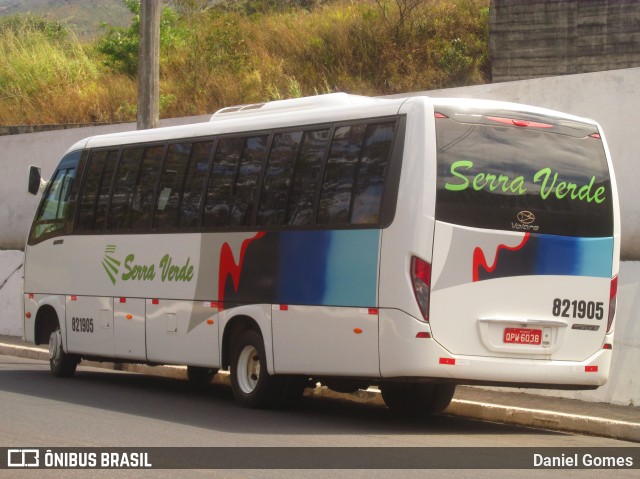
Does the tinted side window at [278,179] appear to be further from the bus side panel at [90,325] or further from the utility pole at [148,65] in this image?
the utility pole at [148,65]

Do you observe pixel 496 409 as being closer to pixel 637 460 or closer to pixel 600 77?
pixel 637 460

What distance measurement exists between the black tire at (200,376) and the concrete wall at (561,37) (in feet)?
26.8

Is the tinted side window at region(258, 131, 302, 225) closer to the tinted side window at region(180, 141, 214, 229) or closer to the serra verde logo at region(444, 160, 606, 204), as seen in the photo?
the tinted side window at region(180, 141, 214, 229)

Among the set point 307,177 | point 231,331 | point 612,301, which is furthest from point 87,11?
point 612,301

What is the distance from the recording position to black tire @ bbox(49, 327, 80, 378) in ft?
55.1

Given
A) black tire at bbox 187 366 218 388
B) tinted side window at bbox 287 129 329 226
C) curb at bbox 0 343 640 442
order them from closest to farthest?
1. curb at bbox 0 343 640 442
2. tinted side window at bbox 287 129 329 226
3. black tire at bbox 187 366 218 388

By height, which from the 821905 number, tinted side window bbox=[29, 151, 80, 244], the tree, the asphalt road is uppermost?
the tree

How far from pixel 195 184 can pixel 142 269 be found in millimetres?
1448

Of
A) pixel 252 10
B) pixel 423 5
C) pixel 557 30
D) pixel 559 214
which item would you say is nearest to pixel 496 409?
pixel 559 214

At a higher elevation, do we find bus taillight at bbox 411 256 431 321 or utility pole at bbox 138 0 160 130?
utility pole at bbox 138 0 160 130

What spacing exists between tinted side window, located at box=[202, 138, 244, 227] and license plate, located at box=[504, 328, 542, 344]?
367cm

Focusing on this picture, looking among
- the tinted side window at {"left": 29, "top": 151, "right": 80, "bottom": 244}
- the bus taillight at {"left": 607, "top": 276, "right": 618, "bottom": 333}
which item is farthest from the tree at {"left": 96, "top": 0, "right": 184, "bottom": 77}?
the bus taillight at {"left": 607, "top": 276, "right": 618, "bottom": 333}

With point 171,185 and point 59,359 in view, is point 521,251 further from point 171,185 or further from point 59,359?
point 59,359

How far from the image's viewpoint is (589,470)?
9445 millimetres
